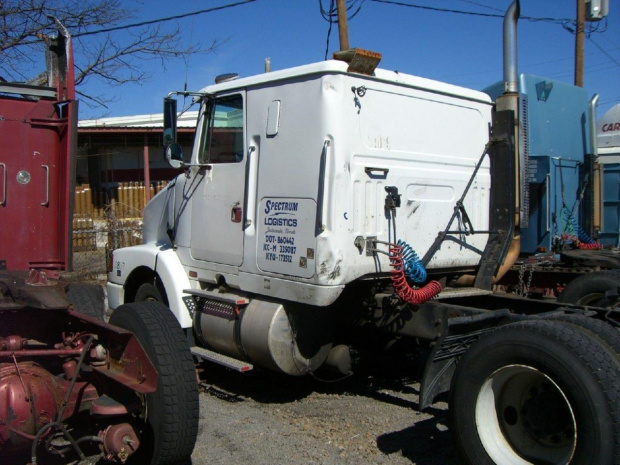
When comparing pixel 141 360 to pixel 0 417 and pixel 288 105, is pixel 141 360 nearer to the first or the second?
pixel 0 417

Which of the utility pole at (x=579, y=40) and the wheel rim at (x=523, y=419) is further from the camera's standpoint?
the utility pole at (x=579, y=40)

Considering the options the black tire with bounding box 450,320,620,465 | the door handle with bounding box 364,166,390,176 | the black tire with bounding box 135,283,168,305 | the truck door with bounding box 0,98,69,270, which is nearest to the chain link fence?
the black tire with bounding box 135,283,168,305

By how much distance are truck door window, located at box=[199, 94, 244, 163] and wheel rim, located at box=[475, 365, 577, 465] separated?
3.05m

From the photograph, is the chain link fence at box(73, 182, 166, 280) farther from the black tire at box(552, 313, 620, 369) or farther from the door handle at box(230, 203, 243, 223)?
the black tire at box(552, 313, 620, 369)

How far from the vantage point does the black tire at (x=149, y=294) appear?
6527mm

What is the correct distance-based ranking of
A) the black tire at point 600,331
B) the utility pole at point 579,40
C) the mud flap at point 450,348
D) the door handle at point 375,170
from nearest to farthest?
the black tire at point 600,331, the mud flap at point 450,348, the door handle at point 375,170, the utility pole at point 579,40

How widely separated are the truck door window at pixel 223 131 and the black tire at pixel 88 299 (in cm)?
176

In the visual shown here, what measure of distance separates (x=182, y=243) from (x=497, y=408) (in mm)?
3666

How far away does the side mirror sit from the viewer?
604cm

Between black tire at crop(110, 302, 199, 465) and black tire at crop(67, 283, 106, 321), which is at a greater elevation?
black tire at crop(67, 283, 106, 321)

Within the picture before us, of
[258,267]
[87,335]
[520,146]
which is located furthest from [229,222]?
[520,146]

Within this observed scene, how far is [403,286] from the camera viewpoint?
4797 millimetres

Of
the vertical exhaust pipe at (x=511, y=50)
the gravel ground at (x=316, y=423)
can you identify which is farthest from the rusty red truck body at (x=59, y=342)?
the vertical exhaust pipe at (x=511, y=50)

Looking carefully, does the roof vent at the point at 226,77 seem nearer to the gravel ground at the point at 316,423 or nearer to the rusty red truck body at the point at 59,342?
the rusty red truck body at the point at 59,342
